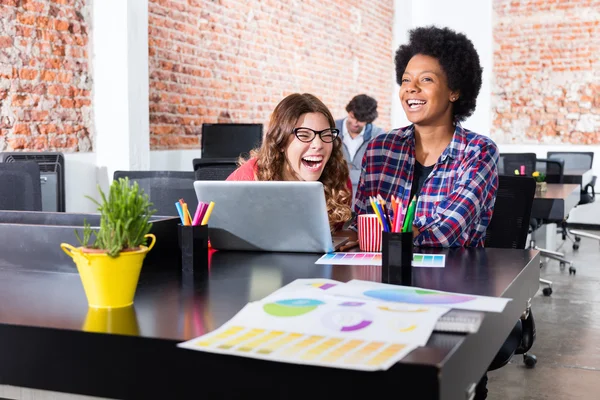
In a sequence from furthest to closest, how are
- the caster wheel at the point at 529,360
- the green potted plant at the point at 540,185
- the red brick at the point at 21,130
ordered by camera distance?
1. the green potted plant at the point at 540,185
2. the red brick at the point at 21,130
3. the caster wheel at the point at 529,360

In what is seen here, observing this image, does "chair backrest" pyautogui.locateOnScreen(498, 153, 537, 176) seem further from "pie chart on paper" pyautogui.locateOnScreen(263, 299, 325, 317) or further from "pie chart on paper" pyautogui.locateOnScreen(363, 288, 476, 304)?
"pie chart on paper" pyautogui.locateOnScreen(263, 299, 325, 317)

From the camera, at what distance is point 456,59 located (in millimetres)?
2459

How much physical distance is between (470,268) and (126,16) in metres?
3.79

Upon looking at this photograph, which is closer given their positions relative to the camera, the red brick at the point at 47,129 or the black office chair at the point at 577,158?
the red brick at the point at 47,129

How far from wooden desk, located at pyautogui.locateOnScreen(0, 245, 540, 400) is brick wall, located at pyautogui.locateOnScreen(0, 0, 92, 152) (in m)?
3.02

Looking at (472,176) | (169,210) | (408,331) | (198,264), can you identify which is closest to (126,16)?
(169,210)

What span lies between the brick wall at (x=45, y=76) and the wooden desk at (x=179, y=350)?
9.92 ft

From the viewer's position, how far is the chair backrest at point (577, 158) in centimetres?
835

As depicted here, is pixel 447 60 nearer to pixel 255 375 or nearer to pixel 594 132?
pixel 255 375

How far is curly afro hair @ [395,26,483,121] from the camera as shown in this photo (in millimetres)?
2463

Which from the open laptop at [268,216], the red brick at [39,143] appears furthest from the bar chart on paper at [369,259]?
the red brick at [39,143]

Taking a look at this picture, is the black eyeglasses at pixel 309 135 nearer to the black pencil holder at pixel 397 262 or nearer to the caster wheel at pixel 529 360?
the black pencil holder at pixel 397 262

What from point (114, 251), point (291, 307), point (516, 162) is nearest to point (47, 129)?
point (114, 251)

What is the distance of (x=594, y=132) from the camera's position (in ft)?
29.5
